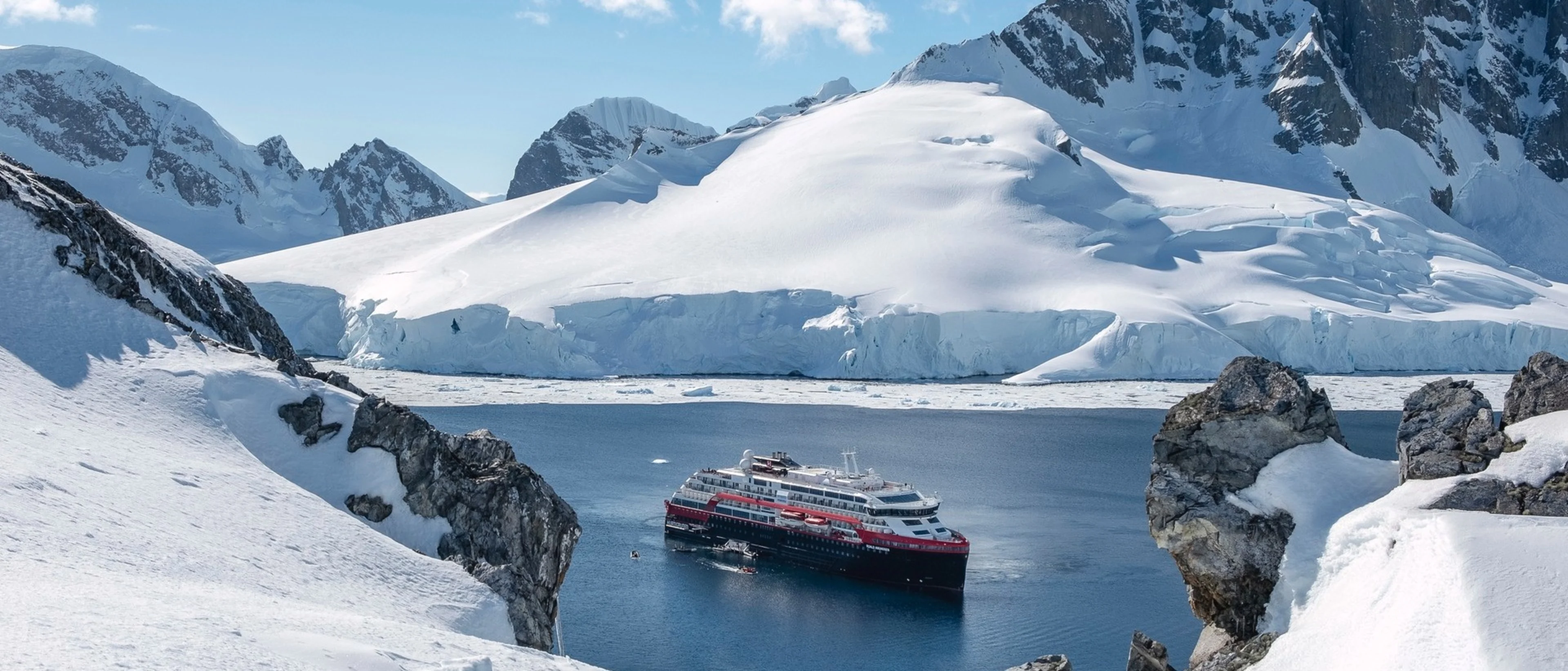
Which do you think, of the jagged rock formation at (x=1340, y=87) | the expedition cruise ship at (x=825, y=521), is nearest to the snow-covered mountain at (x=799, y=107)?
the jagged rock formation at (x=1340, y=87)

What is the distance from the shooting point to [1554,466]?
1611 cm

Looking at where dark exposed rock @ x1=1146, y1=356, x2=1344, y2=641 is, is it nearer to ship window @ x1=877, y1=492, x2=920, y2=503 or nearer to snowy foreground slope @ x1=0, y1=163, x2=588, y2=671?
snowy foreground slope @ x1=0, y1=163, x2=588, y2=671

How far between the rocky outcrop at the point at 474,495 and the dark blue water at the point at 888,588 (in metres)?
11.4

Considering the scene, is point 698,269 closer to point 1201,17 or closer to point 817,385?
point 817,385

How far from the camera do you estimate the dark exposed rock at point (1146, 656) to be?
19.1 meters

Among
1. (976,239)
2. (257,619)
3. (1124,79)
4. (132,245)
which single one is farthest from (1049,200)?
(257,619)

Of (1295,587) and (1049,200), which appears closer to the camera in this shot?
(1295,587)

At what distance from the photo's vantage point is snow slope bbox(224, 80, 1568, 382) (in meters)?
100

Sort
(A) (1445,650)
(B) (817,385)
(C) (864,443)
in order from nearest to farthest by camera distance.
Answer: (A) (1445,650) < (C) (864,443) < (B) (817,385)

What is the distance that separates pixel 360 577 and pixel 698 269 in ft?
301

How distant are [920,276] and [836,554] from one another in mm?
60394

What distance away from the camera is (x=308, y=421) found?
22484 mm

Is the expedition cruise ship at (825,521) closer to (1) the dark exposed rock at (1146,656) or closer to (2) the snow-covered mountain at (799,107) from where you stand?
(1) the dark exposed rock at (1146,656)

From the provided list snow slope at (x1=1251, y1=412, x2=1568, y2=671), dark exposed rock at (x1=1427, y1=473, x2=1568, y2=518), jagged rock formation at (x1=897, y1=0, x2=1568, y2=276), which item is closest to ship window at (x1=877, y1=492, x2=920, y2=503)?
snow slope at (x1=1251, y1=412, x2=1568, y2=671)
